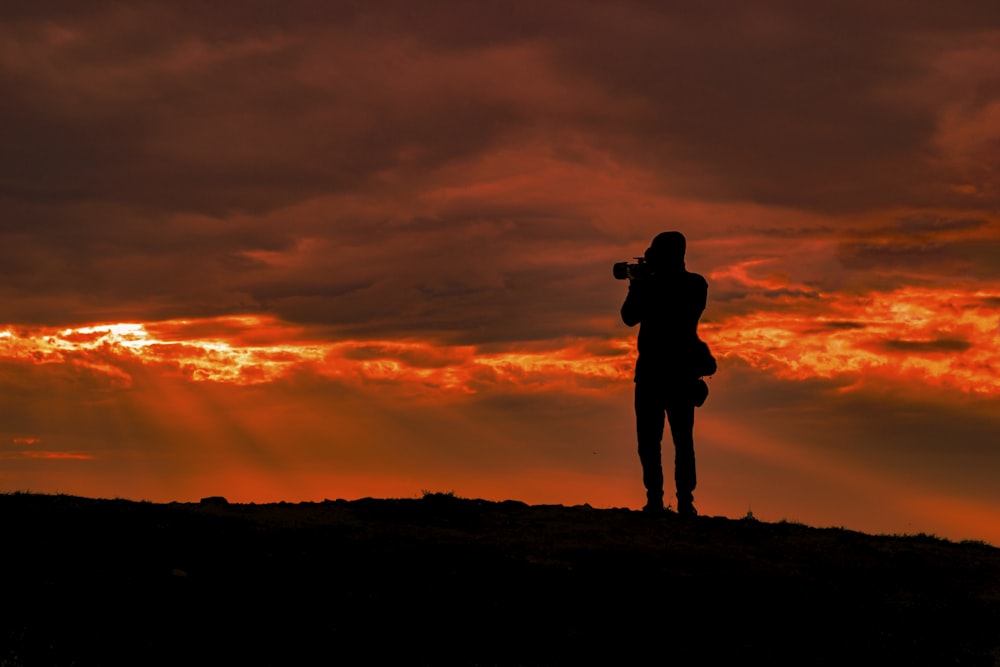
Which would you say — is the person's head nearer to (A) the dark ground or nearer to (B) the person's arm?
(B) the person's arm

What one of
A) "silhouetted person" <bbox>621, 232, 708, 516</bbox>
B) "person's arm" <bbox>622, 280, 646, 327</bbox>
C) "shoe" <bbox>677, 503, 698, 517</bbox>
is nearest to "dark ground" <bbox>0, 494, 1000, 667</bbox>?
"shoe" <bbox>677, 503, 698, 517</bbox>

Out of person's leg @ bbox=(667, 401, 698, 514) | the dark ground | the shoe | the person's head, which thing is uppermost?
the person's head

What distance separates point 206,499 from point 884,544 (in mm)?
12024

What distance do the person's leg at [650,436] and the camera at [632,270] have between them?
197 centimetres

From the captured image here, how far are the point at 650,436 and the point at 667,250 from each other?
3.37 m

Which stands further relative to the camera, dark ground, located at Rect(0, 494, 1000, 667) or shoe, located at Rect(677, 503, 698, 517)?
shoe, located at Rect(677, 503, 698, 517)

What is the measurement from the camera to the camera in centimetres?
2008

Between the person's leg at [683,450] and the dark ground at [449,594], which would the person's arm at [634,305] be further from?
the dark ground at [449,594]

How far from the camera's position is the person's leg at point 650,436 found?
20375mm

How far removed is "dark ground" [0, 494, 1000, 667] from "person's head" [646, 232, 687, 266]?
4831 mm

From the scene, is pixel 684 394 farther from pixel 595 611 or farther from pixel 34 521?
pixel 34 521

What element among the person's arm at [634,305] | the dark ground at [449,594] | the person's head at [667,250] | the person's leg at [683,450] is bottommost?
the dark ground at [449,594]

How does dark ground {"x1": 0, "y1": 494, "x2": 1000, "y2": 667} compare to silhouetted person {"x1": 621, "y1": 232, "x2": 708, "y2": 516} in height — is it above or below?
below

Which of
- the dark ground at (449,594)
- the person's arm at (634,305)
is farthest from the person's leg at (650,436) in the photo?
the dark ground at (449,594)
